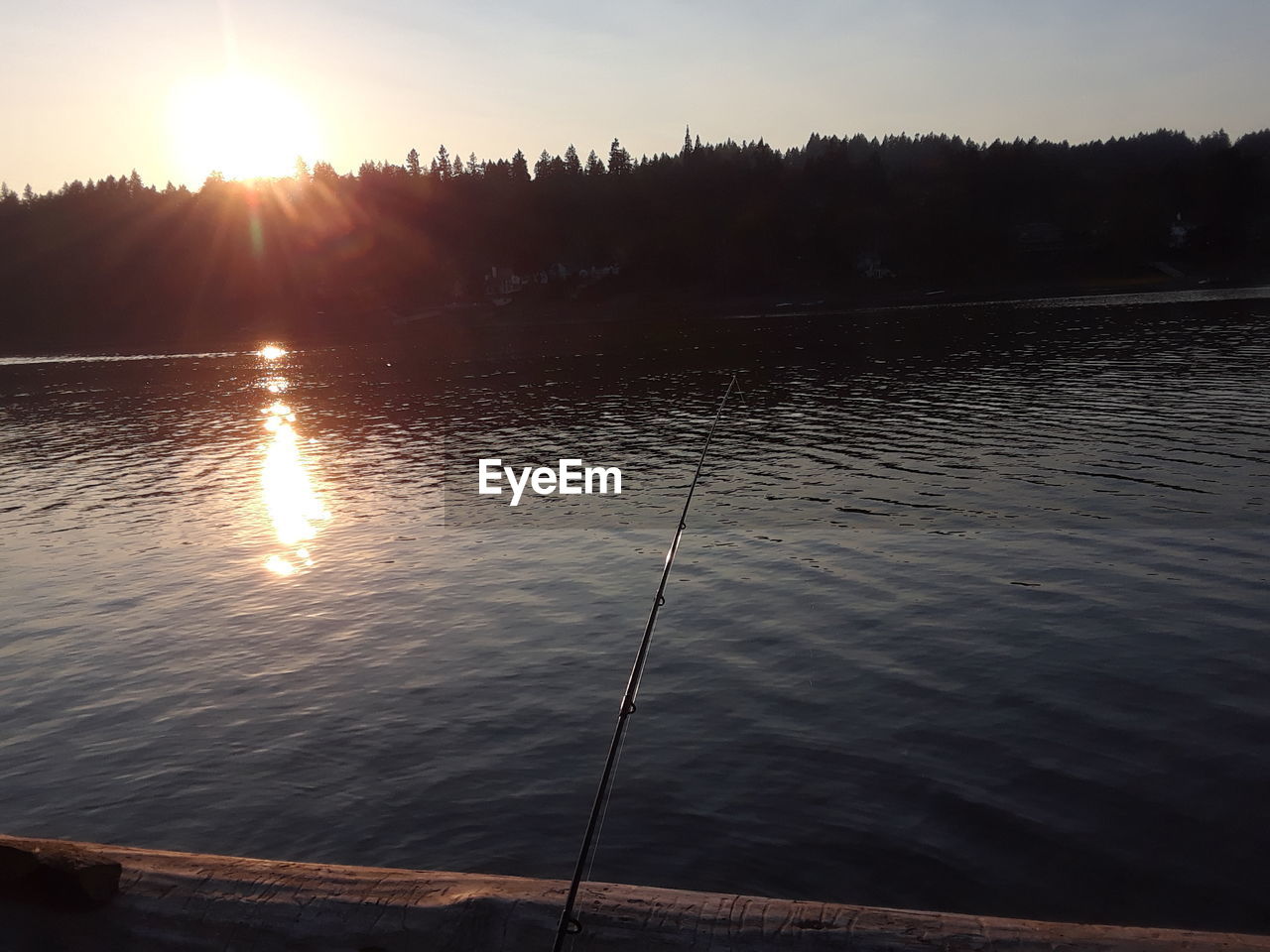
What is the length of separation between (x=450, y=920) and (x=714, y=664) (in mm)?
9213

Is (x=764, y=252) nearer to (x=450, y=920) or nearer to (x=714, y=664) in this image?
(x=714, y=664)

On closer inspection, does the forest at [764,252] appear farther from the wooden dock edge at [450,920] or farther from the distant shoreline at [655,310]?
the wooden dock edge at [450,920]

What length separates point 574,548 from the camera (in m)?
23.7

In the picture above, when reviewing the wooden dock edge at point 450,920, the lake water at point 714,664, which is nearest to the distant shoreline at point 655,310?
the lake water at point 714,664

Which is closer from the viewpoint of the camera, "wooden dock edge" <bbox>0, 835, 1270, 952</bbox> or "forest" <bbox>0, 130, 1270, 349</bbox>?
"wooden dock edge" <bbox>0, 835, 1270, 952</bbox>

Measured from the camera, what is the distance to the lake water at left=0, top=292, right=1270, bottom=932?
1040 cm

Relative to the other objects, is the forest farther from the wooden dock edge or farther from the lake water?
the wooden dock edge

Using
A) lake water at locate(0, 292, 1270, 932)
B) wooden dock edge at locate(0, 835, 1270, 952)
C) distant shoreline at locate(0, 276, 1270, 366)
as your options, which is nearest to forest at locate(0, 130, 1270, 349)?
distant shoreline at locate(0, 276, 1270, 366)

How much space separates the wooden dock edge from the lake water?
289 cm

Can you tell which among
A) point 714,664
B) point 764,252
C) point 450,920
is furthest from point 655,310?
point 450,920

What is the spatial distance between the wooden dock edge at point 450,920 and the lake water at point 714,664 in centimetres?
289

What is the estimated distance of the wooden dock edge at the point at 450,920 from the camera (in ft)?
20.7

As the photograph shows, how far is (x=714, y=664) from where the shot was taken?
1564 centimetres

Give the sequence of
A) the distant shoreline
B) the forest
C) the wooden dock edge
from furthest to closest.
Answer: the forest, the distant shoreline, the wooden dock edge
